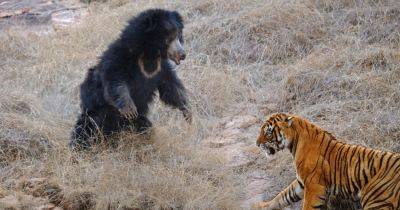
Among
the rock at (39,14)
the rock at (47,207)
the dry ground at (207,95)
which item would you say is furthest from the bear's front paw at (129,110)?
the rock at (39,14)

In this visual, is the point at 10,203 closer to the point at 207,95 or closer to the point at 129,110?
the point at 129,110

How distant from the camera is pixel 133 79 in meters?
5.86

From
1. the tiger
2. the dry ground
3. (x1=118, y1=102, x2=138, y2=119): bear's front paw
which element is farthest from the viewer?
(x1=118, y1=102, x2=138, y2=119): bear's front paw

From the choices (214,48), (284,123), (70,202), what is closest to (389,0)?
(214,48)

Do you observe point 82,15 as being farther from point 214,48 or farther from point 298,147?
point 298,147

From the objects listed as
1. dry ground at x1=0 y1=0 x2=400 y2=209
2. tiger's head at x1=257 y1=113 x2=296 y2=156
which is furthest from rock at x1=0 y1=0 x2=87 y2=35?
tiger's head at x1=257 y1=113 x2=296 y2=156

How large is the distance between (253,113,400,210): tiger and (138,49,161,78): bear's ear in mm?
1531

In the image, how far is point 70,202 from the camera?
489 cm

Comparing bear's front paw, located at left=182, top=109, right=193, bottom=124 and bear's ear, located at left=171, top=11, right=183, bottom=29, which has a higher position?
bear's ear, located at left=171, top=11, right=183, bottom=29

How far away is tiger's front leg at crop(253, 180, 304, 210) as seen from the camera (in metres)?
4.74

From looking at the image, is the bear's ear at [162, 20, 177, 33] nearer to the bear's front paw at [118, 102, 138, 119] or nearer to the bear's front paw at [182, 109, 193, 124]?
the bear's front paw at [118, 102, 138, 119]

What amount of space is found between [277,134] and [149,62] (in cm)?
166

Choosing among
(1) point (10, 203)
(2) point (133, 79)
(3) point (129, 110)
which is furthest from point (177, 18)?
(1) point (10, 203)

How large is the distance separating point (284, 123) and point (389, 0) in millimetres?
4492
